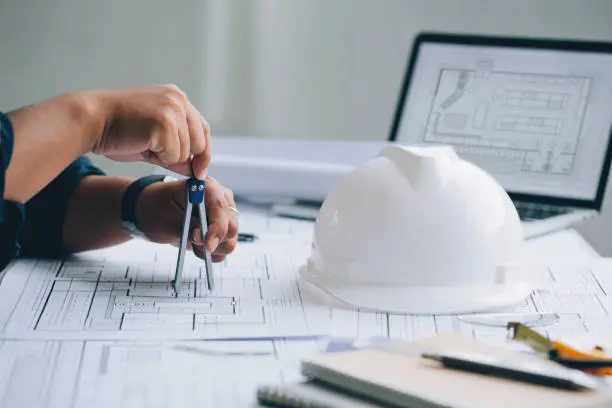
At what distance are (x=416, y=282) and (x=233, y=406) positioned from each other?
0.29 metres

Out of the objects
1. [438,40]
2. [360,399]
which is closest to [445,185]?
[360,399]

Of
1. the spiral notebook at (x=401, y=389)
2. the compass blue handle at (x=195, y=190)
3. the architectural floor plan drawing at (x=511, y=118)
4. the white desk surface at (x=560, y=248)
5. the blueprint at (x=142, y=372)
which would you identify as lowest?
the blueprint at (x=142, y=372)

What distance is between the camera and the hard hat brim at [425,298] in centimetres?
83

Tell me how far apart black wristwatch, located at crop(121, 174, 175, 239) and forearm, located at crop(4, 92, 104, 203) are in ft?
0.48

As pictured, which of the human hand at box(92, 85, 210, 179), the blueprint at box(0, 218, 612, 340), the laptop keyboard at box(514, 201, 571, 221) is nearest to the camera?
the blueprint at box(0, 218, 612, 340)

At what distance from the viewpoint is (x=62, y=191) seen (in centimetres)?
106

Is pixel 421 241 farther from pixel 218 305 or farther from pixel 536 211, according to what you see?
pixel 536 211

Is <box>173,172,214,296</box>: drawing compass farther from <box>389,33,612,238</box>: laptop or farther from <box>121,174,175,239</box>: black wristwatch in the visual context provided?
<box>389,33,612,238</box>: laptop

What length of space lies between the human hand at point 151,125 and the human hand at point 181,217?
64mm

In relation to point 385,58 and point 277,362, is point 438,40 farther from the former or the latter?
point 277,362

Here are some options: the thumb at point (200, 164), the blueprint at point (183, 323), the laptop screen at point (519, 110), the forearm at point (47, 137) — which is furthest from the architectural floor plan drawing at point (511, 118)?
the forearm at point (47, 137)

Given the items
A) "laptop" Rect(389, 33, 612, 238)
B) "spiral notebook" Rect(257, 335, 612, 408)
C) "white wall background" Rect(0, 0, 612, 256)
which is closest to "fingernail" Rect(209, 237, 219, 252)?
"spiral notebook" Rect(257, 335, 612, 408)

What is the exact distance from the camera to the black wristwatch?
39.6 inches

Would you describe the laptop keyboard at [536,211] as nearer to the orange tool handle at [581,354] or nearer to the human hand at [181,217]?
the human hand at [181,217]
